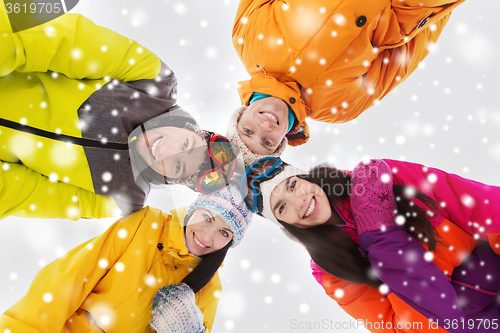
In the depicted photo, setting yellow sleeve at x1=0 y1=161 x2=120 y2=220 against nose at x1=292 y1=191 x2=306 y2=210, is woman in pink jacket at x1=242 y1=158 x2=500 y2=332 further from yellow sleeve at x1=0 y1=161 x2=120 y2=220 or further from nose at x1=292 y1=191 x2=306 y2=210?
yellow sleeve at x1=0 y1=161 x2=120 y2=220

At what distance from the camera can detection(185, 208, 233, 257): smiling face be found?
1.21 meters

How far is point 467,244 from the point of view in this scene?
3.44 ft

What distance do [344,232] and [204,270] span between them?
62 cm

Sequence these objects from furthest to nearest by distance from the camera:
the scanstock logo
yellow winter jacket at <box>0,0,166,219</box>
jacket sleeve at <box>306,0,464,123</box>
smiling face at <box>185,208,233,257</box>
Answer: jacket sleeve at <box>306,0,464,123</box>
smiling face at <box>185,208,233,257</box>
yellow winter jacket at <box>0,0,166,219</box>
the scanstock logo

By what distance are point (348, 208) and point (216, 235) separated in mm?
568

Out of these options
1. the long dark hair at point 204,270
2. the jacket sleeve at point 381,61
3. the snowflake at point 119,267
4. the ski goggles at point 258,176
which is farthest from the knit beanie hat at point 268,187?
the snowflake at point 119,267

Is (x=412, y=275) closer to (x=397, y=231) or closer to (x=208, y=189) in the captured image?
(x=397, y=231)

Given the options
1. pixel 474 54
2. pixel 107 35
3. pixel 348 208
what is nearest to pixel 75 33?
pixel 107 35

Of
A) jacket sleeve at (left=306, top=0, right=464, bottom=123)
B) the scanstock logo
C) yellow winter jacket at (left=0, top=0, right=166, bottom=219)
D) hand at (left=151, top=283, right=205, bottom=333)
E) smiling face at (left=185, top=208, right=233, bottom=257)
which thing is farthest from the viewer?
jacket sleeve at (left=306, top=0, right=464, bottom=123)

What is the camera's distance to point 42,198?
3.63ft

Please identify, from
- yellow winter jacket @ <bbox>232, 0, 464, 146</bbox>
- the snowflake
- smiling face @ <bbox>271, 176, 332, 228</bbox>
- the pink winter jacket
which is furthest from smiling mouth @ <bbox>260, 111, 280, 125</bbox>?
the snowflake

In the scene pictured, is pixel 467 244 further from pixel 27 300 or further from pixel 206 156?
pixel 27 300

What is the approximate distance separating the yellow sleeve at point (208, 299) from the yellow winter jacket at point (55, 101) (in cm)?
64

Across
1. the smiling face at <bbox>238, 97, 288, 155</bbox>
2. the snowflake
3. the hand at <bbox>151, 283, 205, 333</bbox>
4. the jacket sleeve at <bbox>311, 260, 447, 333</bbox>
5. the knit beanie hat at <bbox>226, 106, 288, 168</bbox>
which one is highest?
the smiling face at <bbox>238, 97, 288, 155</bbox>
